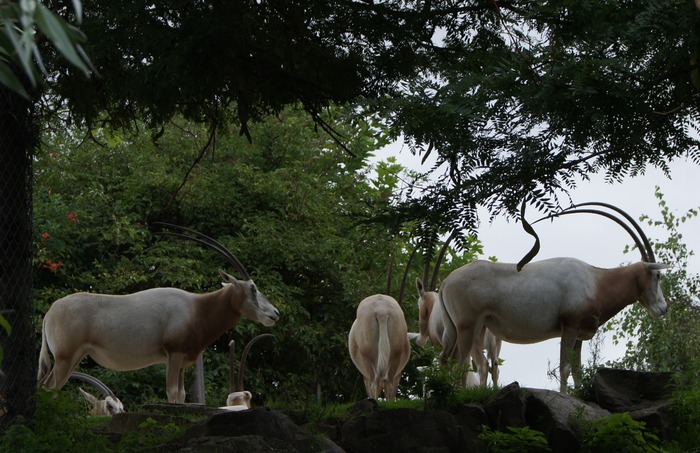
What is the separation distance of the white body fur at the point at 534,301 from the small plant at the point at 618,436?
1381 mm

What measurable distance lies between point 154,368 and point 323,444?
10.8 m

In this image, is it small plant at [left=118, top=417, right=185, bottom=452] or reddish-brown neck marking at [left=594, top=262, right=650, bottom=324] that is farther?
reddish-brown neck marking at [left=594, top=262, right=650, bottom=324]

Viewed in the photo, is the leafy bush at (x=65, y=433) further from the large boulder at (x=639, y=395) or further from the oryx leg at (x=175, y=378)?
the large boulder at (x=639, y=395)

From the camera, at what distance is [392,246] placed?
19.3 meters

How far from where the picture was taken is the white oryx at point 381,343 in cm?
1187

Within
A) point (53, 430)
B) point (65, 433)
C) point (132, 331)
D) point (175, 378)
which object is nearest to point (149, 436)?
point (65, 433)

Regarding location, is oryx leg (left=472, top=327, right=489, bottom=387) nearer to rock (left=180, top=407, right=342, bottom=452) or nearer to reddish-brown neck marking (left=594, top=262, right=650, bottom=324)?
reddish-brown neck marking (left=594, top=262, right=650, bottom=324)

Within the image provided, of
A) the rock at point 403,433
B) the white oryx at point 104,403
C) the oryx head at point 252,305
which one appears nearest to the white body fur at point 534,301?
the rock at point 403,433

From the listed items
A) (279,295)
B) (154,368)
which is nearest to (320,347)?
(279,295)

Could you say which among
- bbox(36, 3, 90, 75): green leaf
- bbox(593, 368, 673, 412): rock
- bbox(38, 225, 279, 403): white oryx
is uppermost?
bbox(38, 225, 279, 403): white oryx

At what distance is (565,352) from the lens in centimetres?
958

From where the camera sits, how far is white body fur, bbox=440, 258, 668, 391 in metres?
9.64

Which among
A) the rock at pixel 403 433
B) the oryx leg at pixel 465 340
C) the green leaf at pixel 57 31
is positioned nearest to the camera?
the green leaf at pixel 57 31

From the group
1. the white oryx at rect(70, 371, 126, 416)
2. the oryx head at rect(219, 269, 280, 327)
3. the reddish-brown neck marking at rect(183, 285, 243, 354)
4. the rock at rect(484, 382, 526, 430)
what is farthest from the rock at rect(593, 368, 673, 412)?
the white oryx at rect(70, 371, 126, 416)
